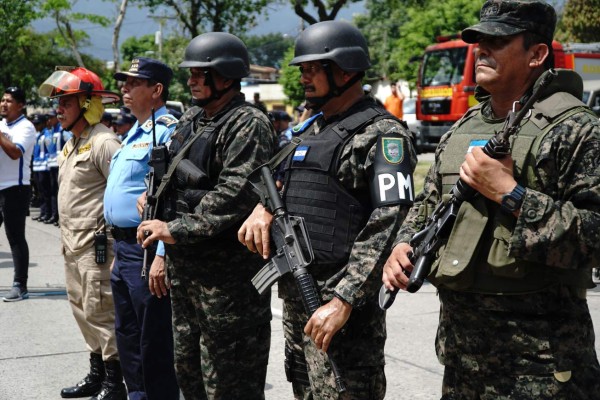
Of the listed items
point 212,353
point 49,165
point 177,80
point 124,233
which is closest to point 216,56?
point 124,233

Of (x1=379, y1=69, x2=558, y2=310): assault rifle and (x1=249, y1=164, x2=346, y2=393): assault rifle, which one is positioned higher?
(x1=379, y1=69, x2=558, y2=310): assault rifle

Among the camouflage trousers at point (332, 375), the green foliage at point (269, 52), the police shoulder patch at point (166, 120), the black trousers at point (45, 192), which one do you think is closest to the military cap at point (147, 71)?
the police shoulder patch at point (166, 120)

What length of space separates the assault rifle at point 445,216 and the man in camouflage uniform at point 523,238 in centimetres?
3

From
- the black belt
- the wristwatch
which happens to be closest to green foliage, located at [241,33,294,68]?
the black belt

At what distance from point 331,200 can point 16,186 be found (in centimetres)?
576

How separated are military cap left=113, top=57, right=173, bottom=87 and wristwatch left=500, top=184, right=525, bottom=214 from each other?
2833 mm

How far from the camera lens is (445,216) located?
2705mm

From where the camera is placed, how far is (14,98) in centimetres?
833

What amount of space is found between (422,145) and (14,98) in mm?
15431

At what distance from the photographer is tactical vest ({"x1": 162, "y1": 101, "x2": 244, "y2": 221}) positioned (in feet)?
13.0

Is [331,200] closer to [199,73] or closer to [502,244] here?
[502,244]

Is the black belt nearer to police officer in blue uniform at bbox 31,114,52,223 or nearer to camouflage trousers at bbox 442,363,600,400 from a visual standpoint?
camouflage trousers at bbox 442,363,600,400

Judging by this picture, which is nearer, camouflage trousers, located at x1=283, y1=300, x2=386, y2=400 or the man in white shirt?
camouflage trousers, located at x1=283, y1=300, x2=386, y2=400

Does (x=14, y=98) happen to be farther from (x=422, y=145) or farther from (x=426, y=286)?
(x=422, y=145)
